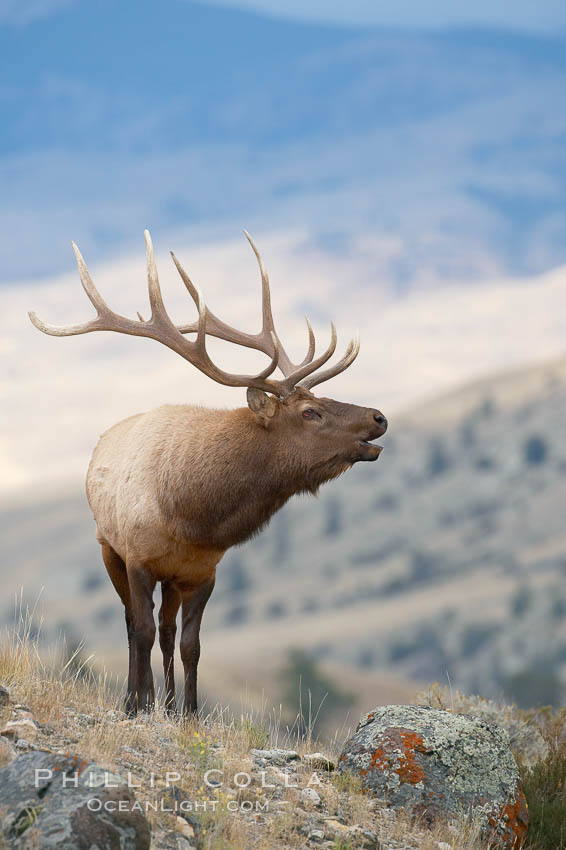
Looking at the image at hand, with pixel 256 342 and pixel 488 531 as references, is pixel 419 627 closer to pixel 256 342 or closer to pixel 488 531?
pixel 488 531

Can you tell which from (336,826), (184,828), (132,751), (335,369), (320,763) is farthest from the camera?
(335,369)

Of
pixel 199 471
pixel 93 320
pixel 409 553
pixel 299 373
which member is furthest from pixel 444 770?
pixel 409 553

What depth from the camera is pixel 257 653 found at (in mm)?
102125

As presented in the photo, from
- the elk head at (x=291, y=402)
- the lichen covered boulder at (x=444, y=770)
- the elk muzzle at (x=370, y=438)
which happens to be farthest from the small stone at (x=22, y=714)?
the elk muzzle at (x=370, y=438)

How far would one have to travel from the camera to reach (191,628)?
10250 mm

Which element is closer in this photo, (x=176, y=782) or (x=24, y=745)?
(x=24, y=745)

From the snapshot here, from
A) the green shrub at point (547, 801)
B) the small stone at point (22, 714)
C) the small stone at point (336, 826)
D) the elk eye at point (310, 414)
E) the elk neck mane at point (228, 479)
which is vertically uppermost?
the elk eye at point (310, 414)

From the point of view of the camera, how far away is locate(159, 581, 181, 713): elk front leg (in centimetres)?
1038

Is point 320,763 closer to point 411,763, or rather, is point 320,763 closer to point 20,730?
point 411,763

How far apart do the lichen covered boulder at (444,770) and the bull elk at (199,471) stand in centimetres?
216

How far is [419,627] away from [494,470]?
22.8 metres

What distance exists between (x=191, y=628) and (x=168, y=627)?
0.62 metres

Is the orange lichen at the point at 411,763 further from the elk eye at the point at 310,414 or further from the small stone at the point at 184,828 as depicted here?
the elk eye at the point at 310,414

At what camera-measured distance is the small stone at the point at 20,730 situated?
7402mm
